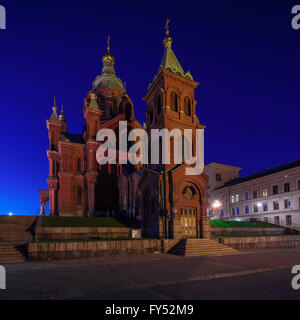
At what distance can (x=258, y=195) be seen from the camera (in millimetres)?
47594

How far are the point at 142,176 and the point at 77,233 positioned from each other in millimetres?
9153

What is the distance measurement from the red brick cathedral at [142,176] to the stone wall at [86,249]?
3.75 meters

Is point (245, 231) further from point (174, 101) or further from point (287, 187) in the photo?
point (174, 101)

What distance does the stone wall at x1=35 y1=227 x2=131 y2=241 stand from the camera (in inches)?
800

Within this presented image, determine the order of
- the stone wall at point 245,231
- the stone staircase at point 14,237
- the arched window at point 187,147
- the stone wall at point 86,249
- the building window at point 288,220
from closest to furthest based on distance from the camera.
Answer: the stone staircase at point 14,237 → the stone wall at point 86,249 → the arched window at point 187,147 → the stone wall at point 245,231 → the building window at point 288,220

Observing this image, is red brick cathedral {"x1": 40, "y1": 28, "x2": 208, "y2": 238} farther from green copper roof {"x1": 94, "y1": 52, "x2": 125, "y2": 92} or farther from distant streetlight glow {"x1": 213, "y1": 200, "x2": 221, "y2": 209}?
distant streetlight glow {"x1": 213, "y1": 200, "x2": 221, "y2": 209}

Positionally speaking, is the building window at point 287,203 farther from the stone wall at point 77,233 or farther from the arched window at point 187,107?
the stone wall at point 77,233

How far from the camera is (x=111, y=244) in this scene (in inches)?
679

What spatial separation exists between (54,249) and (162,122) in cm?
1767

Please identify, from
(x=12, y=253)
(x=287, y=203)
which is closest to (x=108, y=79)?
(x=12, y=253)

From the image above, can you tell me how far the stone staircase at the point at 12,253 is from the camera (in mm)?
14524

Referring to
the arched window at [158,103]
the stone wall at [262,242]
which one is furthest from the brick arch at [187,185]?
the arched window at [158,103]
